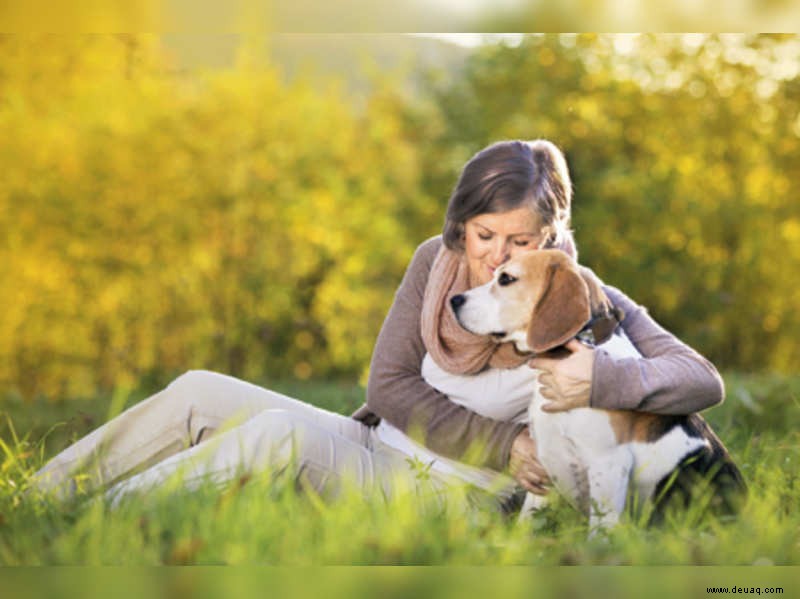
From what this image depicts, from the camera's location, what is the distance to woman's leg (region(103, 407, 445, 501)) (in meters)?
2.95

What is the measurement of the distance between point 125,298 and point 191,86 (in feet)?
6.58

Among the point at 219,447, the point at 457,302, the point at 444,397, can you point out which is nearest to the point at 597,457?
the point at 444,397

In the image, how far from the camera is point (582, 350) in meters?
3.13

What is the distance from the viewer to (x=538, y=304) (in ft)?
10.4

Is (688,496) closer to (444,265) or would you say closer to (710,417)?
(444,265)

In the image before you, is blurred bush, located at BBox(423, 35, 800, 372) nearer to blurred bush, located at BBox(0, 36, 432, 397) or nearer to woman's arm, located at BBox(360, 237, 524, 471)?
blurred bush, located at BBox(0, 36, 432, 397)

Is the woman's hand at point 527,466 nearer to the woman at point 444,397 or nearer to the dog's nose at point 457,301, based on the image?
the woman at point 444,397

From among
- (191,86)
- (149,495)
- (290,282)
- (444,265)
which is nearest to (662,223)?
(290,282)

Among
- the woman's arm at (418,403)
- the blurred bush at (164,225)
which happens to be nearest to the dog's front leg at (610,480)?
the woman's arm at (418,403)

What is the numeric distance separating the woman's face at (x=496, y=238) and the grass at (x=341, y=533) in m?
0.88

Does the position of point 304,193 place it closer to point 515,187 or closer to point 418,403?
point 515,187

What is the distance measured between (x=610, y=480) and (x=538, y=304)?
1.90 ft

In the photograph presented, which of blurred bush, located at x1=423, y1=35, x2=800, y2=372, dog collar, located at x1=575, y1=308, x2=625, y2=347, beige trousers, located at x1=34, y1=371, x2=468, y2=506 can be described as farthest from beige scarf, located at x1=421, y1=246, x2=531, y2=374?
blurred bush, located at x1=423, y1=35, x2=800, y2=372

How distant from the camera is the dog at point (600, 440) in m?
3.09
